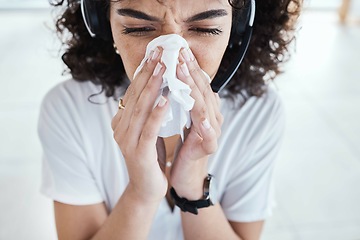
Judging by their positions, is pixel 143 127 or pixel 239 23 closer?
pixel 143 127

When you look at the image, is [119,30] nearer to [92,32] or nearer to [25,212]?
[92,32]

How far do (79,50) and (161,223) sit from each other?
1.41ft

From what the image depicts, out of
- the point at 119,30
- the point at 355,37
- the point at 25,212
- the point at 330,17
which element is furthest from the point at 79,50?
the point at 330,17

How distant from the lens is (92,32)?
0.92 m

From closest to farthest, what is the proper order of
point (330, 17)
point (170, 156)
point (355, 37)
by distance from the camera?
1. point (170, 156)
2. point (355, 37)
3. point (330, 17)

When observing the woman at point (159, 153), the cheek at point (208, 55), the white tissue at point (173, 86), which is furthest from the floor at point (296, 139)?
the white tissue at point (173, 86)

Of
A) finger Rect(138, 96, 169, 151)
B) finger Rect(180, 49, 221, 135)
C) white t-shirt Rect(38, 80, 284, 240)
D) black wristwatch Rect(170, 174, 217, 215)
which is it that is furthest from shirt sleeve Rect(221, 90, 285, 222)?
finger Rect(138, 96, 169, 151)

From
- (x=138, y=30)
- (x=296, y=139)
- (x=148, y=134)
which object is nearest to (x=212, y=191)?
(x=148, y=134)

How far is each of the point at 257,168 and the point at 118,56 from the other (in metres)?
0.39

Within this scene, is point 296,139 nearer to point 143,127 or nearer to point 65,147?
point 65,147

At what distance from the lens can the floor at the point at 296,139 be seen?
5.28 feet

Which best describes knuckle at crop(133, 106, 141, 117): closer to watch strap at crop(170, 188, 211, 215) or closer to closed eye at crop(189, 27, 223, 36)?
closed eye at crop(189, 27, 223, 36)

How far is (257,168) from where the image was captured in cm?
104

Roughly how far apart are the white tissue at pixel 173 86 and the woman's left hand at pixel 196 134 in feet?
0.04
